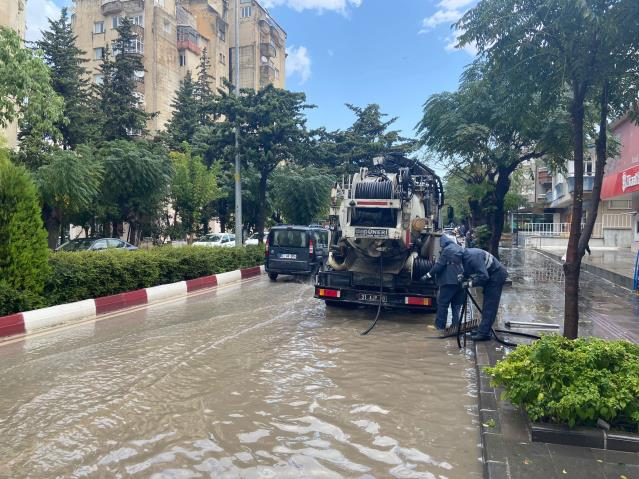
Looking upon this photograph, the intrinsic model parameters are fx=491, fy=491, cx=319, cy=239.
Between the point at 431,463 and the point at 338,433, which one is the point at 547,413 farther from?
the point at 338,433

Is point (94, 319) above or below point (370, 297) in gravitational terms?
below

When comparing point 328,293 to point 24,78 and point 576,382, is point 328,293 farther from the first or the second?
point 24,78

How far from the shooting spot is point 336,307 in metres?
10.5

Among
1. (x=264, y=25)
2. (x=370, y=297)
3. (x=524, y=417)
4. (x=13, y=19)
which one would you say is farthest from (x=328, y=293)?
(x=264, y=25)

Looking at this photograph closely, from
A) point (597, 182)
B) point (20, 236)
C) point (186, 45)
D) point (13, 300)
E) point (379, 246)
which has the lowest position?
point (13, 300)

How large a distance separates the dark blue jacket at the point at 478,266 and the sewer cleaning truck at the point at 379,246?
65.7 inches

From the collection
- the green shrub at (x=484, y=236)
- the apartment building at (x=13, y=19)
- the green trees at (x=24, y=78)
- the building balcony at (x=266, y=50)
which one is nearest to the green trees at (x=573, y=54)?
the green trees at (x=24, y=78)

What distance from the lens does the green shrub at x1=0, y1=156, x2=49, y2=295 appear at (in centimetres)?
838

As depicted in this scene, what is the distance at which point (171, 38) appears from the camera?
1810 inches

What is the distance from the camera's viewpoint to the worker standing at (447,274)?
7.26m

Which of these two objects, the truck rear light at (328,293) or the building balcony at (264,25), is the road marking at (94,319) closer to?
the truck rear light at (328,293)

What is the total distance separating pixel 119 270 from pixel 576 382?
9.39 meters

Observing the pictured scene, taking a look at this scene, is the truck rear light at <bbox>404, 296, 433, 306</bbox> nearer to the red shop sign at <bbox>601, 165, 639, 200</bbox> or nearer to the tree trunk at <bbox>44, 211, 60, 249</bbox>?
the red shop sign at <bbox>601, 165, 639, 200</bbox>

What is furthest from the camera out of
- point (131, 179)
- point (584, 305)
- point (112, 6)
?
point (112, 6)
